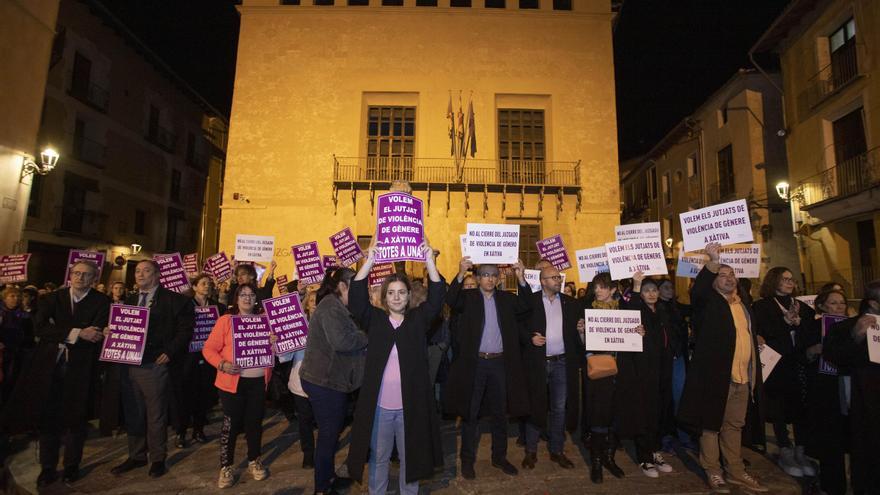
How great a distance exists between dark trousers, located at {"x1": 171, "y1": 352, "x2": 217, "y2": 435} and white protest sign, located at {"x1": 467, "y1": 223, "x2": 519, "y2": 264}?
12.9 ft

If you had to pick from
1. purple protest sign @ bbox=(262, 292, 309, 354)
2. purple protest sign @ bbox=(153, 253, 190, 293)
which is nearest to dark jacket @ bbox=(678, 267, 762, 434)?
purple protest sign @ bbox=(262, 292, 309, 354)

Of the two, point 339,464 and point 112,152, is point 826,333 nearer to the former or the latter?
point 339,464

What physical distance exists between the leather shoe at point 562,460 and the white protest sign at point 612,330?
4.31ft

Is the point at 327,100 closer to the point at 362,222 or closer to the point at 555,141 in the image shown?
the point at 362,222

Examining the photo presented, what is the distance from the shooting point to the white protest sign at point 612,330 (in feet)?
15.5

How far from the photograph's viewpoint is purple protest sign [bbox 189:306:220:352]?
19.5ft

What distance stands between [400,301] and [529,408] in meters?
2.11

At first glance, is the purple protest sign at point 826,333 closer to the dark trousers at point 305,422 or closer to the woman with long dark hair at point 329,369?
the woman with long dark hair at point 329,369

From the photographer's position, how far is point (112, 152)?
21.5 m

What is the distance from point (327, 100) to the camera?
18141mm

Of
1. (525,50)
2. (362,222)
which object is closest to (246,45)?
(362,222)

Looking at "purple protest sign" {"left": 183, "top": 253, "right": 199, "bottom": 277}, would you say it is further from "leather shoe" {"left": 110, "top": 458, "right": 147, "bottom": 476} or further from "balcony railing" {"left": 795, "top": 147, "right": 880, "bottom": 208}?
"balcony railing" {"left": 795, "top": 147, "right": 880, "bottom": 208}

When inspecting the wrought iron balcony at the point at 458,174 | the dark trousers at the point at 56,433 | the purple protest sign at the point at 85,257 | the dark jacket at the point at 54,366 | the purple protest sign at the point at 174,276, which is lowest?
the dark trousers at the point at 56,433

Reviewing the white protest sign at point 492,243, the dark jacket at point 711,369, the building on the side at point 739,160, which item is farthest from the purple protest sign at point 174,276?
the building on the side at point 739,160
